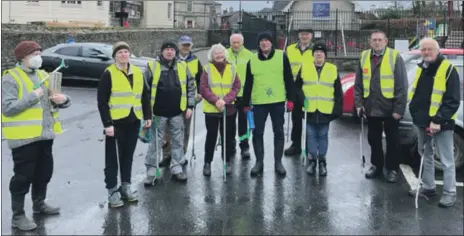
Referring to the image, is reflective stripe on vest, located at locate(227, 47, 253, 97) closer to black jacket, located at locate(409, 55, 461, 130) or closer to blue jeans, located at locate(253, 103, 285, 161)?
blue jeans, located at locate(253, 103, 285, 161)

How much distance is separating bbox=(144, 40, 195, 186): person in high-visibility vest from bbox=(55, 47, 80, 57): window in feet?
40.5

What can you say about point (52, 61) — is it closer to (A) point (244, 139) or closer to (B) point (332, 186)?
(A) point (244, 139)

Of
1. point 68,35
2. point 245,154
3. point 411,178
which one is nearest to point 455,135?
point 411,178

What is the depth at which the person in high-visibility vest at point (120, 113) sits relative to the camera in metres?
5.70

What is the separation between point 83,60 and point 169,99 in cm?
1215

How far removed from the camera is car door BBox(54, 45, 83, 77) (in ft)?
58.5

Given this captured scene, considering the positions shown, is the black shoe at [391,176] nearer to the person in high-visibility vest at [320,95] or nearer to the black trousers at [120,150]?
the person in high-visibility vest at [320,95]

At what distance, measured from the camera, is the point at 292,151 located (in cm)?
844

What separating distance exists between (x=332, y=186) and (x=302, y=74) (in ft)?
5.55

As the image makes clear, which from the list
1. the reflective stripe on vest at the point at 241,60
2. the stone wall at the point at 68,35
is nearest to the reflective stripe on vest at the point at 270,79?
the reflective stripe on vest at the point at 241,60

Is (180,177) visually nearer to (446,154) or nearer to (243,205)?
(243,205)

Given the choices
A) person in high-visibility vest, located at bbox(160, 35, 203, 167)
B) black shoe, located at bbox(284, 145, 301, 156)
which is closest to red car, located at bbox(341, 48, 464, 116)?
black shoe, located at bbox(284, 145, 301, 156)

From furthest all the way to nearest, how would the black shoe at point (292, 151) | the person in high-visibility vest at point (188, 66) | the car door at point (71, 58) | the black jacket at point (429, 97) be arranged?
the car door at point (71, 58) < the black shoe at point (292, 151) < the person in high-visibility vest at point (188, 66) < the black jacket at point (429, 97)

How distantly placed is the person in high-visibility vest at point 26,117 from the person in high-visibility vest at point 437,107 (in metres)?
4.18
